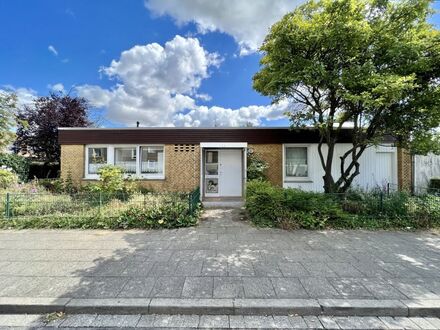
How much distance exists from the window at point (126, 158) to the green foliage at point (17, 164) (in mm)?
6429

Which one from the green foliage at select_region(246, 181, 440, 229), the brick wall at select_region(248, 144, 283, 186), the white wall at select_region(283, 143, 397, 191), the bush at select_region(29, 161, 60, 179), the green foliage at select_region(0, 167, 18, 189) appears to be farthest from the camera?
the bush at select_region(29, 161, 60, 179)

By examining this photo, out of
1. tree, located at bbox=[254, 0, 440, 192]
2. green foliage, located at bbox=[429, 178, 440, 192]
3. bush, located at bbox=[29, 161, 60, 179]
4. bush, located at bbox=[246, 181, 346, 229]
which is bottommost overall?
bush, located at bbox=[246, 181, 346, 229]

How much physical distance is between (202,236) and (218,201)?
385 cm

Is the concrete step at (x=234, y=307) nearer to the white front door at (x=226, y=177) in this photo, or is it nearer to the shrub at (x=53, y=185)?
the white front door at (x=226, y=177)

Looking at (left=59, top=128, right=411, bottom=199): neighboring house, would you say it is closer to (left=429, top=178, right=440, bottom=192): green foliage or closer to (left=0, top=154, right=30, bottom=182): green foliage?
(left=429, top=178, right=440, bottom=192): green foliage

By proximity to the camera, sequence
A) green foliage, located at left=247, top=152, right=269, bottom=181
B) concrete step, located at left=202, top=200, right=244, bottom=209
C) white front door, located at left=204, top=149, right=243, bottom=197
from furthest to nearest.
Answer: white front door, located at left=204, top=149, right=243, bottom=197 < green foliage, located at left=247, top=152, right=269, bottom=181 < concrete step, located at left=202, top=200, right=244, bottom=209

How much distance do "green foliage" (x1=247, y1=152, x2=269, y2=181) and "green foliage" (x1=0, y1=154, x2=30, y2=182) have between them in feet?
40.7

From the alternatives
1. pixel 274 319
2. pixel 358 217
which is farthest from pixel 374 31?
pixel 274 319

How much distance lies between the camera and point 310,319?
9.30ft

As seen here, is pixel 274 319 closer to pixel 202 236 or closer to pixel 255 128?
pixel 202 236

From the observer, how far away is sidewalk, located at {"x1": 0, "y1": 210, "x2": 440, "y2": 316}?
297 centimetres

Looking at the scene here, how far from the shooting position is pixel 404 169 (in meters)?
10.5

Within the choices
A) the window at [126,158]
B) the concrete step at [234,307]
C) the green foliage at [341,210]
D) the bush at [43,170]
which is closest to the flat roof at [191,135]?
the window at [126,158]

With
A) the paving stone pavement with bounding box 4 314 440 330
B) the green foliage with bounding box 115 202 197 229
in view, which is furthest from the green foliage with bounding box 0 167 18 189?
the paving stone pavement with bounding box 4 314 440 330
